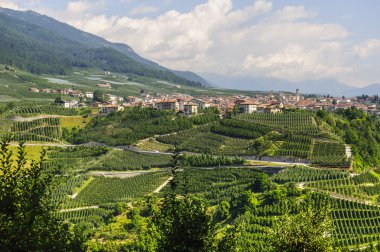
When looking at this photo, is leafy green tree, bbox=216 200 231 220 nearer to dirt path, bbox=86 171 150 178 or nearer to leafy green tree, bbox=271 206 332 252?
dirt path, bbox=86 171 150 178

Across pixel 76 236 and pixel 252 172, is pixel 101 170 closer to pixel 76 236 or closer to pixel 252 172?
pixel 252 172

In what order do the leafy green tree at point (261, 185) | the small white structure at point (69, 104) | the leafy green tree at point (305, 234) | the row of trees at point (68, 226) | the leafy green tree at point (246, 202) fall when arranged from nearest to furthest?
1. the row of trees at point (68, 226)
2. the leafy green tree at point (305, 234)
3. the leafy green tree at point (246, 202)
4. the leafy green tree at point (261, 185)
5. the small white structure at point (69, 104)

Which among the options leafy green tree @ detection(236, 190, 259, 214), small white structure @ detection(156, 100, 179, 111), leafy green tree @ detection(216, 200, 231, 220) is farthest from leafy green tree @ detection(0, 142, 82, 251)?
small white structure @ detection(156, 100, 179, 111)

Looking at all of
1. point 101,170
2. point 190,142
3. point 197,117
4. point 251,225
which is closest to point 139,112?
point 197,117

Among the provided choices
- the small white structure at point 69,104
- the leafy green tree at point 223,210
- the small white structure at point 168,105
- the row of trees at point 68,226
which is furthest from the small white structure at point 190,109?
the row of trees at point 68,226

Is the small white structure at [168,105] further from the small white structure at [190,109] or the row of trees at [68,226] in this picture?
the row of trees at [68,226]

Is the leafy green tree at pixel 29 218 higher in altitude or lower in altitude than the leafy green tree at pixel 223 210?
higher
